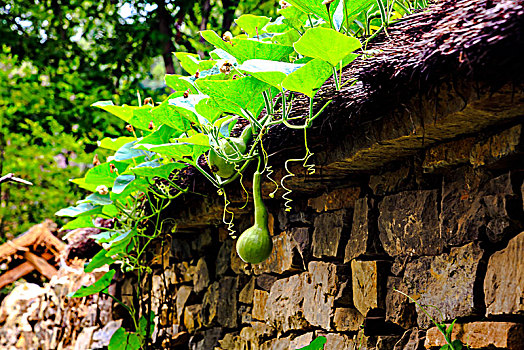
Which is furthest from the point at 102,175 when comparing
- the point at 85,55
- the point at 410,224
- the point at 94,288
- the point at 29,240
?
the point at 85,55

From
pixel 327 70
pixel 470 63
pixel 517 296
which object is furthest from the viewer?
pixel 327 70

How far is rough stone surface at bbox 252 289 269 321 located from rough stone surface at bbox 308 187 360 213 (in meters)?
0.42

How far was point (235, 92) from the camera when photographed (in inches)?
50.5

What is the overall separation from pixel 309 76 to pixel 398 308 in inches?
23.7

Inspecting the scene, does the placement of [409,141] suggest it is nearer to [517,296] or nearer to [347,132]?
[347,132]

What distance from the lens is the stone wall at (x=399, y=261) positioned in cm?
108

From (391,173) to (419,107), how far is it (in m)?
0.34

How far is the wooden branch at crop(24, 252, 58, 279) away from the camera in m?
4.94

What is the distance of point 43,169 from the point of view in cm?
756

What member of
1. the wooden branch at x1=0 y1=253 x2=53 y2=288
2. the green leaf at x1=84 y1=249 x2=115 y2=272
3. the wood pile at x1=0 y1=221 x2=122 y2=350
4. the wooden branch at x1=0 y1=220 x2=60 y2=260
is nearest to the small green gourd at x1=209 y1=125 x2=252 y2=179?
the green leaf at x1=84 y1=249 x2=115 y2=272

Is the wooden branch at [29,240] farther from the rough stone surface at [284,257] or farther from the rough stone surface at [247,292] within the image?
the rough stone surface at [284,257]

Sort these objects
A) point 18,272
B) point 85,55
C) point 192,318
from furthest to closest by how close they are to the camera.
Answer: point 85,55, point 18,272, point 192,318

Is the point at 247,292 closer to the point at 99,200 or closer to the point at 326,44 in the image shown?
the point at 99,200

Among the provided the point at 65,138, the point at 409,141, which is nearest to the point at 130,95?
the point at 65,138
